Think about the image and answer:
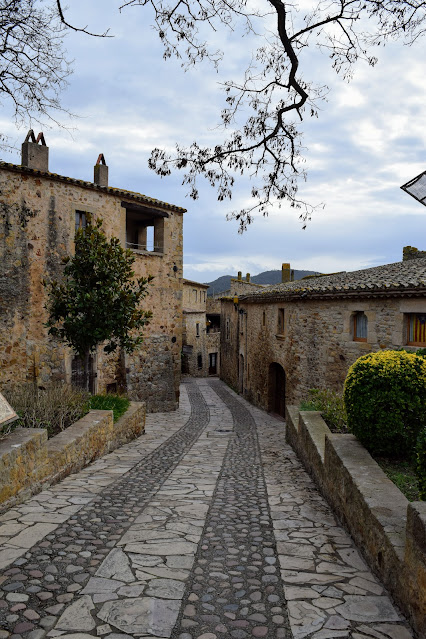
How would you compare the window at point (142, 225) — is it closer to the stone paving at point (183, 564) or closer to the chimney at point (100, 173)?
the chimney at point (100, 173)

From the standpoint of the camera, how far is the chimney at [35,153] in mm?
13445

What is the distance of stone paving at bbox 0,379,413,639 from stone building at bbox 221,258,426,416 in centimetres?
662

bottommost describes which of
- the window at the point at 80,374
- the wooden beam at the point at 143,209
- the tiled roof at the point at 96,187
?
the window at the point at 80,374

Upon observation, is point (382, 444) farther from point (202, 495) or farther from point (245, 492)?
point (202, 495)

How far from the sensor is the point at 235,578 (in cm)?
341

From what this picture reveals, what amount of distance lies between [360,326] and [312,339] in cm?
214

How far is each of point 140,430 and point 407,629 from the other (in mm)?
9009

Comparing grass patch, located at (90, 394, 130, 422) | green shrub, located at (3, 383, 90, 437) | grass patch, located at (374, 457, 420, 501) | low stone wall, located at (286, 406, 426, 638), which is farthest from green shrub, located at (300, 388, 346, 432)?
green shrub, located at (3, 383, 90, 437)

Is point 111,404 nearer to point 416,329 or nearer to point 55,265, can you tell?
point 55,265

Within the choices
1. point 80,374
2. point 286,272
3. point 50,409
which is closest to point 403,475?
point 50,409

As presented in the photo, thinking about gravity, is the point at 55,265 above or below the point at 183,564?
above

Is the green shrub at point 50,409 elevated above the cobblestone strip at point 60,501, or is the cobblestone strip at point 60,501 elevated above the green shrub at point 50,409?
the green shrub at point 50,409

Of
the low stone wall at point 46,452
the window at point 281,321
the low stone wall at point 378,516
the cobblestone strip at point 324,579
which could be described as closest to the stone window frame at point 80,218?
the low stone wall at point 46,452

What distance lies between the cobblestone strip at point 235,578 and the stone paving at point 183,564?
0.4 inches
